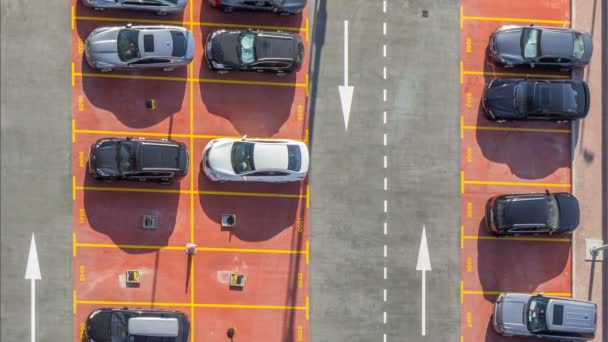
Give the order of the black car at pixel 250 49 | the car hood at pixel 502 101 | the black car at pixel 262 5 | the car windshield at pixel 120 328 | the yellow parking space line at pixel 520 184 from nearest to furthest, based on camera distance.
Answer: the car windshield at pixel 120 328
the black car at pixel 250 49
the black car at pixel 262 5
the car hood at pixel 502 101
the yellow parking space line at pixel 520 184

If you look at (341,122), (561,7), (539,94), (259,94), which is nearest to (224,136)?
(259,94)

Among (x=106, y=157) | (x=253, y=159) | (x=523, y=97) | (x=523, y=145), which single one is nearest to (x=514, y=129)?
(x=523, y=145)

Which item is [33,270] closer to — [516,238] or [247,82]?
[247,82]

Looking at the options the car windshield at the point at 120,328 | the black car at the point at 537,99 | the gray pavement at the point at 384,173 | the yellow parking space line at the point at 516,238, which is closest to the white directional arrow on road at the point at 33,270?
the car windshield at the point at 120,328

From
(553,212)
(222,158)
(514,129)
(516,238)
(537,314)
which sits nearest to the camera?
(222,158)

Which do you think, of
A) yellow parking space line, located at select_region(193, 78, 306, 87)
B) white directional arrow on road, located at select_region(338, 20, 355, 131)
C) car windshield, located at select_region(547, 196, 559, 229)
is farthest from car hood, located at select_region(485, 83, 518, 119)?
yellow parking space line, located at select_region(193, 78, 306, 87)

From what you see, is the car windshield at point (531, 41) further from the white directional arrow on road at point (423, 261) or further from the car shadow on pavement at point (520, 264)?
the white directional arrow on road at point (423, 261)
